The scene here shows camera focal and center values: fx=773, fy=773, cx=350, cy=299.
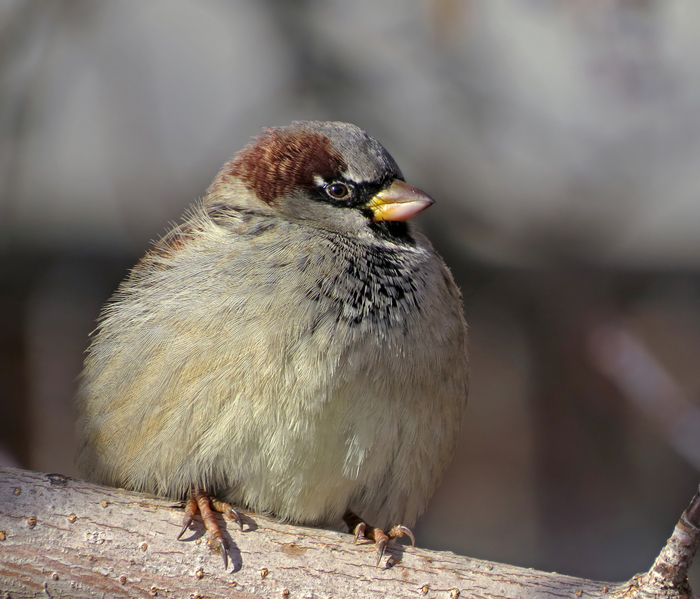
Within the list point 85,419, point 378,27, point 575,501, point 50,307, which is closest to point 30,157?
point 50,307

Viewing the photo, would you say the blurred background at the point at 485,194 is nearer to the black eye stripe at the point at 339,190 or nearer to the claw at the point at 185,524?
the black eye stripe at the point at 339,190

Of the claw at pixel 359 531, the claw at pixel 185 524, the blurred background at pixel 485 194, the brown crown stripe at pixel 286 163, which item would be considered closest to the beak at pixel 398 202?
the brown crown stripe at pixel 286 163

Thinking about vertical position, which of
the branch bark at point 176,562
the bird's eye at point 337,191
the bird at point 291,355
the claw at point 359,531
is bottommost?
the branch bark at point 176,562

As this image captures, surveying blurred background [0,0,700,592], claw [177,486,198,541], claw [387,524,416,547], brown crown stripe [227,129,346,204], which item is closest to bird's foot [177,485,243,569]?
claw [177,486,198,541]

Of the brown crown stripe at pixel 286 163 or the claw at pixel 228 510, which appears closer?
the claw at pixel 228 510

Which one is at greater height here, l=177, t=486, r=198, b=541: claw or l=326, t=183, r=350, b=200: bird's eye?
l=326, t=183, r=350, b=200: bird's eye

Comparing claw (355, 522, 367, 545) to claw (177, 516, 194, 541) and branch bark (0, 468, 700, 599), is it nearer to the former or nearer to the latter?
branch bark (0, 468, 700, 599)

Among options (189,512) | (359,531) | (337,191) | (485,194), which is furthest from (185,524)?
(485,194)
